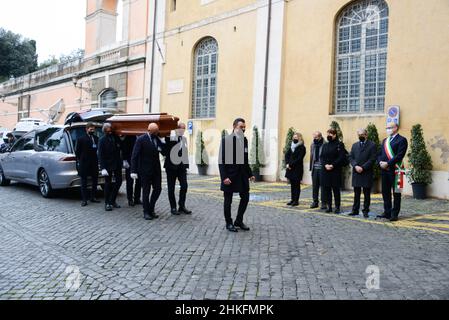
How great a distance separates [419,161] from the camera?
1081 centimetres

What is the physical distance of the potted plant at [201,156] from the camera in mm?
17391

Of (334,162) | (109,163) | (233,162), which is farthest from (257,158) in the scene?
(233,162)

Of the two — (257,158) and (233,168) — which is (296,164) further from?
(257,158)

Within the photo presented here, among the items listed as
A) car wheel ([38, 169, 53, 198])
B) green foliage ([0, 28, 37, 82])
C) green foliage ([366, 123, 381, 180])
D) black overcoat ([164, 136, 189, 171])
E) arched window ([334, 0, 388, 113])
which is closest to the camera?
black overcoat ([164, 136, 189, 171])

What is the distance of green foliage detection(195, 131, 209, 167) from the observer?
17.4 metres

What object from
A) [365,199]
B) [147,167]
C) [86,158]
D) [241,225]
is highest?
[86,158]

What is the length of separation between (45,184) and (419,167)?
9.32 meters

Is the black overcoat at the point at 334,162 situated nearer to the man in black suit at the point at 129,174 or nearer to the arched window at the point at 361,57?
the man in black suit at the point at 129,174

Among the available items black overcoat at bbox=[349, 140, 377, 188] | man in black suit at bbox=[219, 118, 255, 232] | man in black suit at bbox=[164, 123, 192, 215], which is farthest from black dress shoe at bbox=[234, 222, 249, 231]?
black overcoat at bbox=[349, 140, 377, 188]

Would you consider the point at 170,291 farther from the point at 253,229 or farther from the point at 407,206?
the point at 407,206

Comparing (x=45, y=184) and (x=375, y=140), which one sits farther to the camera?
(x=375, y=140)

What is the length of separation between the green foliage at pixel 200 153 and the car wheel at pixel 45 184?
793 centimetres

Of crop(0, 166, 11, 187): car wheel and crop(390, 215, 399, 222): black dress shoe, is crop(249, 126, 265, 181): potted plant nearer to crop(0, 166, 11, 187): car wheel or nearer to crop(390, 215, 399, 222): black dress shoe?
crop(390, 215, 399, 222): black dress shoe

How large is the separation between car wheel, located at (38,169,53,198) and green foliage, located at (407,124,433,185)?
903 cm
